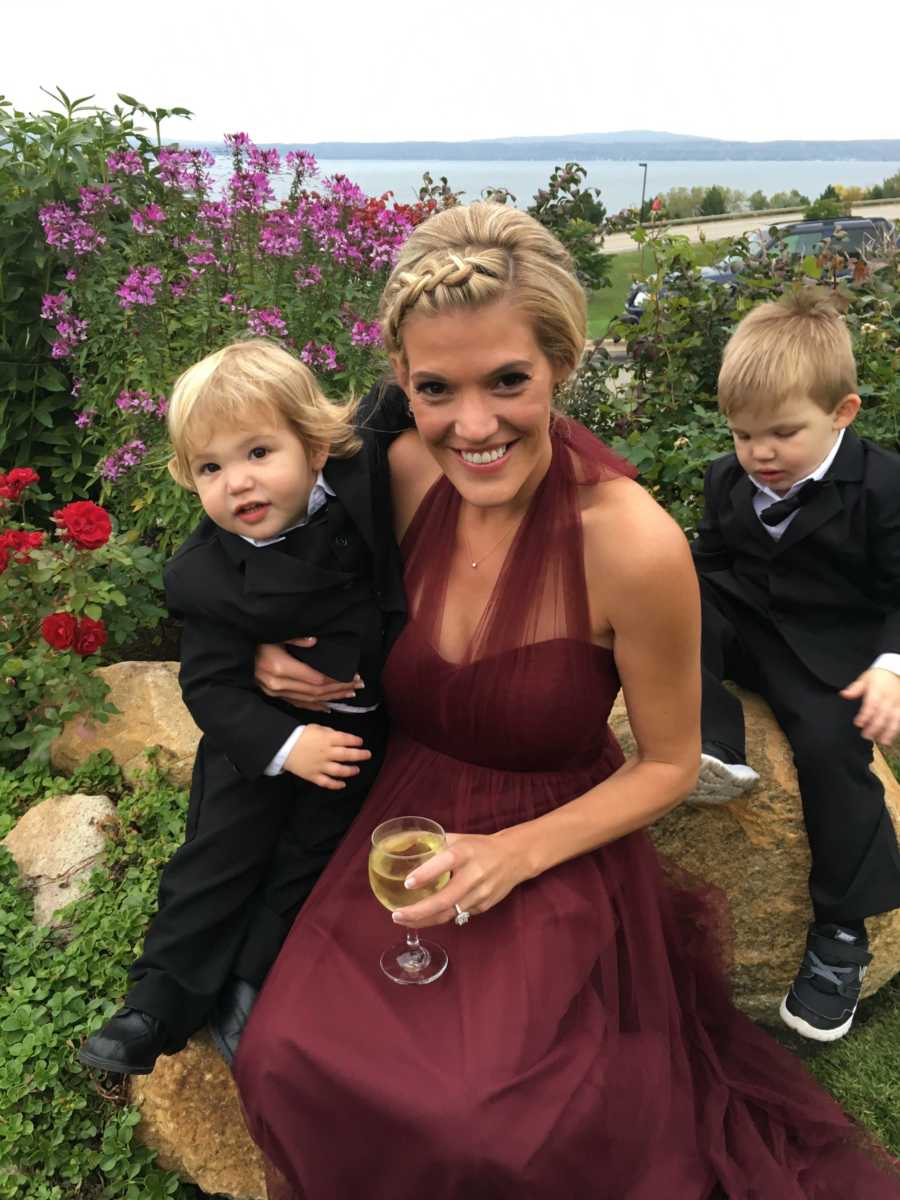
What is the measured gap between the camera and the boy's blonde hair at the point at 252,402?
7.10 ft

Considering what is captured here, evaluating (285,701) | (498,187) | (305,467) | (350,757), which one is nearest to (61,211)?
(498,187)

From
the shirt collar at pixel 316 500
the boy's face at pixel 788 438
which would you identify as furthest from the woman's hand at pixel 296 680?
the boy's face at pixel 788 438

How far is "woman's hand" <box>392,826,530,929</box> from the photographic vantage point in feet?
5.98

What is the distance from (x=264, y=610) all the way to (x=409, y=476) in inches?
20.6

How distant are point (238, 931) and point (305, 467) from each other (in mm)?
1157

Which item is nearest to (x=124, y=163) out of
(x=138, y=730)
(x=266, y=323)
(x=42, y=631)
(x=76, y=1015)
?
(x=266, y=323)

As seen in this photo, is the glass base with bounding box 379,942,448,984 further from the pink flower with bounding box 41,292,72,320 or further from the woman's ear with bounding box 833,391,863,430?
the pink flower with bounding box 41,292,72,320

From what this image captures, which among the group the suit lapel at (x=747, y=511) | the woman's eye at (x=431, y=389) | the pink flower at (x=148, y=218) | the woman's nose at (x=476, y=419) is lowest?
the suit lapel at (x=747, y=511)

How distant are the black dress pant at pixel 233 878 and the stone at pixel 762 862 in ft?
3.45

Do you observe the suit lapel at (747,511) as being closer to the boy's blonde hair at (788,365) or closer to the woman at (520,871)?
the boy's blonde hair at (788,365)

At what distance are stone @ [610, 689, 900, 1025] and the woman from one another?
0.41 meters

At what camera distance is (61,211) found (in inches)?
165

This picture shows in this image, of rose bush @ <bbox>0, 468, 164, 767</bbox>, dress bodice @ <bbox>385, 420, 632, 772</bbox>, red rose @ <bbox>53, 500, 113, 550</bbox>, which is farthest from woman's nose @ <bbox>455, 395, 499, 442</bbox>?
rose bush @ <bbox>0, 468, 164, 767</bbox>

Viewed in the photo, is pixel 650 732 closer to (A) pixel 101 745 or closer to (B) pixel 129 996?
(B) pixel 129 996
